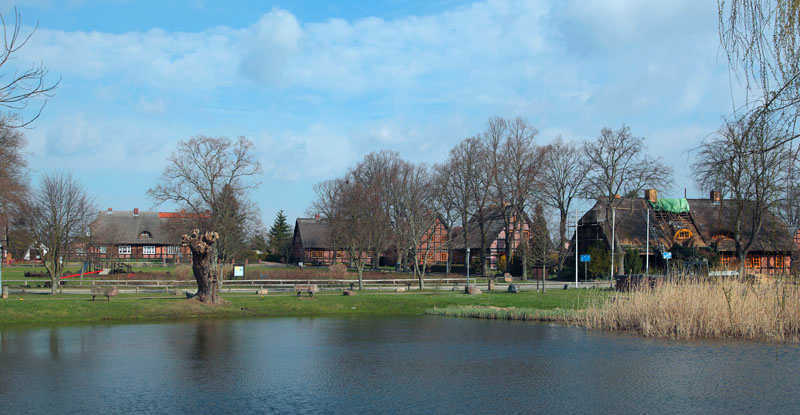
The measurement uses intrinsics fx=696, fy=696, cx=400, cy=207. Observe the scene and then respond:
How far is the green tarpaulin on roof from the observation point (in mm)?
62844

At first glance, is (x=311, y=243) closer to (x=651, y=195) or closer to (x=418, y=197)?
(x=418, y=197)

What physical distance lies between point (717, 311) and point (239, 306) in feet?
62.2

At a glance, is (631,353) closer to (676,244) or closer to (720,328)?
(720,328)

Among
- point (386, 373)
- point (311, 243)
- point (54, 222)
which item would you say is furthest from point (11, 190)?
point (311, 243)

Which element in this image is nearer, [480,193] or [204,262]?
[204,262]

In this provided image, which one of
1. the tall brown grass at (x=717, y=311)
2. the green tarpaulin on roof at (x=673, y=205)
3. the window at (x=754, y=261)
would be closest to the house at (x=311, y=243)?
the green tarpaulin on roof at (x=673, y=205)

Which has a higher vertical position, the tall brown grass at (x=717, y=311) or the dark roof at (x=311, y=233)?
the dark roof at (x=311, y=233)

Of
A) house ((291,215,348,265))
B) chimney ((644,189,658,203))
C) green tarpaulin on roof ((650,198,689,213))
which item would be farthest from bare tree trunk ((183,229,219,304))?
house ((291,215,348,265))

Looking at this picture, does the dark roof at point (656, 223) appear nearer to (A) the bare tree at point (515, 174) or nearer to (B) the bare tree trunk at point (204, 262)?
(A) the bare tree at point (515, 174)

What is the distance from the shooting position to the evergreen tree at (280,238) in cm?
9488

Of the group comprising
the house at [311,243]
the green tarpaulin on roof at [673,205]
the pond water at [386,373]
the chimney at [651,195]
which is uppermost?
the chimney at [651,195]

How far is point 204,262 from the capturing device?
29.1m

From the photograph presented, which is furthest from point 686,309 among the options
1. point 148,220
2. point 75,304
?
point 148,220

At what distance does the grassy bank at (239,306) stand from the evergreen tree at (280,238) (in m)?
59.1
